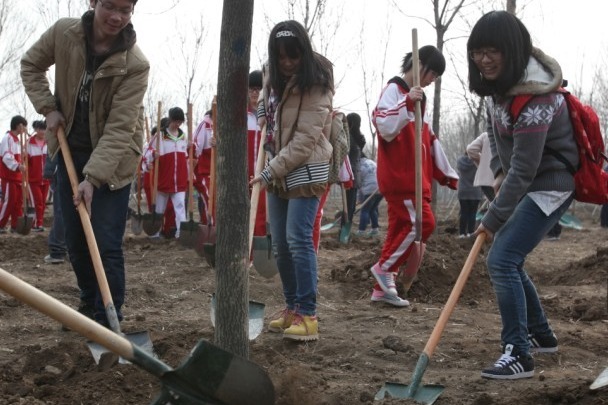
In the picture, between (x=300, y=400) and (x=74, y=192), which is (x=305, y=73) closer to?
(x=74, y=192)

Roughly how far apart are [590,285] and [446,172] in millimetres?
2357

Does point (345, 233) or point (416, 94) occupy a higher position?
point (416, 94)

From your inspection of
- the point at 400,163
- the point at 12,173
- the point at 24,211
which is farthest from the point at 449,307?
the point at 12,173

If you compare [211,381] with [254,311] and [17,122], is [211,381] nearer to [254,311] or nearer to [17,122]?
[254,311]

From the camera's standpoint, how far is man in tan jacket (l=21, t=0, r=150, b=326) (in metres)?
4.27

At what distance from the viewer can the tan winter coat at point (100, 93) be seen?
4277 millimetres

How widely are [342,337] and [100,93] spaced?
205cm

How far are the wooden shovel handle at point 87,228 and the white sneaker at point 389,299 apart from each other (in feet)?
9.11

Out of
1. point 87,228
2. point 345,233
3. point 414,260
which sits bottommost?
point 345,233

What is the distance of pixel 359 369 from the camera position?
4.15 meters

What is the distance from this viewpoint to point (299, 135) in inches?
181

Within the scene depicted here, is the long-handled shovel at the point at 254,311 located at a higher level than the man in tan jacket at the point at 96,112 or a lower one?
lower

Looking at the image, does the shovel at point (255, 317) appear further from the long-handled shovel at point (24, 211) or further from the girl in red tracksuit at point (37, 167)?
the girl in red tracksuit at point (37, 167)

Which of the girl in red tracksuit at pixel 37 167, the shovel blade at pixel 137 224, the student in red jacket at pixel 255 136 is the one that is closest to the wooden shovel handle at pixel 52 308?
the student in red jacket at pixel 255 136
